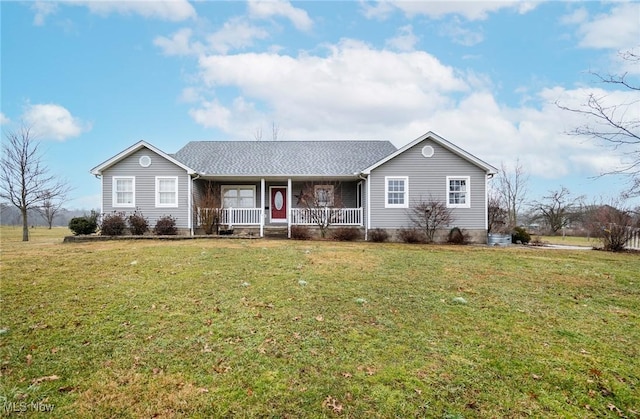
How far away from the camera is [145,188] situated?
17156mm

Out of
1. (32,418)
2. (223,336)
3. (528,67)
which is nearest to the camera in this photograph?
(32,418)

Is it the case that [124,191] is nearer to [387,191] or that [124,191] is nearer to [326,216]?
[326,216]

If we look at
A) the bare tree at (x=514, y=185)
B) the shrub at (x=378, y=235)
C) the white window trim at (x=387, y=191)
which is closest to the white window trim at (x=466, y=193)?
the white window trim at (x=387, y=191)

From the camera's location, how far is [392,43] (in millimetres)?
17328

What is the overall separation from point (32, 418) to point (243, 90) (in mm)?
22609

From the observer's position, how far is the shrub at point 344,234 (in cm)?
1670

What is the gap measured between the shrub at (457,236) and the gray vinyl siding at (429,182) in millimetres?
327

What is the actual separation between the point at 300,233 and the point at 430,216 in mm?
6309

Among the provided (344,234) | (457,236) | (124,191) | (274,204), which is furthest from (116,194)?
(457,236)

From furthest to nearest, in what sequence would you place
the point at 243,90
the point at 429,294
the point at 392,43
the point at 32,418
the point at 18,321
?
1. the point at 243,90
2. the point at 392,43
3. the point at 429,294
4. the point at 18,321
5. the point at 32,418

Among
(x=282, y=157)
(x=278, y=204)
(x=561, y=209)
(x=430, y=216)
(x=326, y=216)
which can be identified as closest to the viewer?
(x=430, y=216)

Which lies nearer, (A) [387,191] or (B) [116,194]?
(A) [387,191]

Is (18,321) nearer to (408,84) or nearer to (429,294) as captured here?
(429,294)

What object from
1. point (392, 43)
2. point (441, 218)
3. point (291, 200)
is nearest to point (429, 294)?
point (441, 218)
